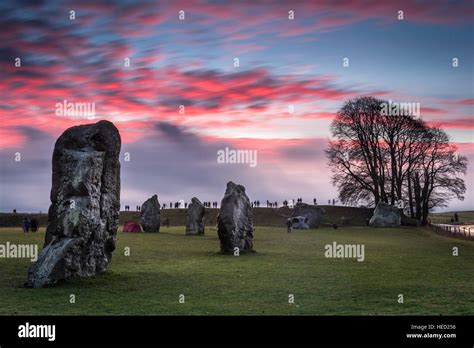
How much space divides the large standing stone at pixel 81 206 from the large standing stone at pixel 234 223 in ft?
28.5

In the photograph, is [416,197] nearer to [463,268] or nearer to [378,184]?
[378,184]

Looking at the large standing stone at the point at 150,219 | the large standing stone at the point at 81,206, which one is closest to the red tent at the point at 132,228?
the large standing stone at the point at 150,219

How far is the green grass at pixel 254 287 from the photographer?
49.0ft

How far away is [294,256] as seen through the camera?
28828mm

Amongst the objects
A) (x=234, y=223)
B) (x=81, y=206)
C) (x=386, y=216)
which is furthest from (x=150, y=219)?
(x=81, y=206)

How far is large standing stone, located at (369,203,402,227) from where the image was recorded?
61156mm

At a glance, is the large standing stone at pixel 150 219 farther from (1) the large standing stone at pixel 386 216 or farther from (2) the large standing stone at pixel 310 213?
(1) the large standing stone at pixel 386 216

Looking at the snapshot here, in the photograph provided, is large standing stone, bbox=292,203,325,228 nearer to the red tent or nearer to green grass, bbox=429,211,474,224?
the red tent

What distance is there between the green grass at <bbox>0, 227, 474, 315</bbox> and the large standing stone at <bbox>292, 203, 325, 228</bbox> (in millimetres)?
32894

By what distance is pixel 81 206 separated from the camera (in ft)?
63.8

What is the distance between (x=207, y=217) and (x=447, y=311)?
69.0 metres

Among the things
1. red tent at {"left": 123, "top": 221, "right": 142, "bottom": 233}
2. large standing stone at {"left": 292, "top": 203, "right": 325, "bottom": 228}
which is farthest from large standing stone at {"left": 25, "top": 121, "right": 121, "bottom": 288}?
large standing stone at {"left": 292, "top": 203, "right": 325, "bottom": 228}

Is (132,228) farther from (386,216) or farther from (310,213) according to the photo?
(386,216)
